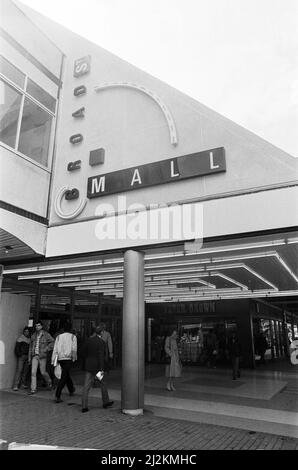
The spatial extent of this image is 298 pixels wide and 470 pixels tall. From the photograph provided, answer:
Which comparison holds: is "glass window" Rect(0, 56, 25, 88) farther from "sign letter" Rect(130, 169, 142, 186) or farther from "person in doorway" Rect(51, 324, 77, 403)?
"person in doorway" Rect(51, 324, 77, 403)

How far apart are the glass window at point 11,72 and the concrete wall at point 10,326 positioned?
602 cm

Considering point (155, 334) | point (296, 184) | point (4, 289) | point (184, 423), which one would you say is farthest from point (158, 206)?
point (155, 334)

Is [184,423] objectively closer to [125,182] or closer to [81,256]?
[81,256]

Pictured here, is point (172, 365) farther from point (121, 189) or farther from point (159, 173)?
point (159, 173)

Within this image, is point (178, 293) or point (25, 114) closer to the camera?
point (25, 114)

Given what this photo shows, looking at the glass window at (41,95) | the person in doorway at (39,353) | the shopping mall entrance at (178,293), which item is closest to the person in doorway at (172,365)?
the shopping mall entrance at (178,293)

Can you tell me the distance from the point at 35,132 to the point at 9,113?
2.83 feet

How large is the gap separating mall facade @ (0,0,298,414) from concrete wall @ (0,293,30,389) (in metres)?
0.04

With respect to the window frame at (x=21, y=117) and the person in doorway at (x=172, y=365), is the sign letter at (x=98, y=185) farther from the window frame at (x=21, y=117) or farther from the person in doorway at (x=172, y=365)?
the person in doorway at (x=172, y=365)

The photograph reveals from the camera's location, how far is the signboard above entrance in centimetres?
769

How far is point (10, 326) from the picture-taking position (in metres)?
10.9

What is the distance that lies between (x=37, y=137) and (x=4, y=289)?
15.6 ft

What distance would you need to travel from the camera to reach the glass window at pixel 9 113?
9.27 metres

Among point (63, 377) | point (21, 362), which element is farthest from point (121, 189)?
point (21, 362)
